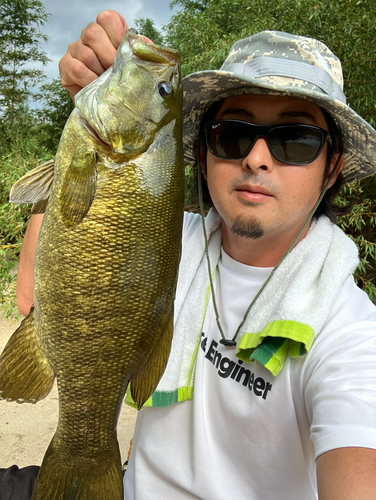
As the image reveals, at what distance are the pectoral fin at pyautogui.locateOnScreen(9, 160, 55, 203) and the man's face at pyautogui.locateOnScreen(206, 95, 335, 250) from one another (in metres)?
0.67

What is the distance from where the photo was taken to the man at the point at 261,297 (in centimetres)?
135

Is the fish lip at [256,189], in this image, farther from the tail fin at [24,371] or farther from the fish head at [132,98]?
the tail fin at [24,371]

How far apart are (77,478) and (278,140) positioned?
132 centimetres

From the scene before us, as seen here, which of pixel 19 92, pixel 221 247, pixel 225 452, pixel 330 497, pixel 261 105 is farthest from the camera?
pixel 19 92

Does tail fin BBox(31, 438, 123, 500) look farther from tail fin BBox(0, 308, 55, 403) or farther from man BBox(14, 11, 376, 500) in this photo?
man BBox(14, 11, 376, 500)

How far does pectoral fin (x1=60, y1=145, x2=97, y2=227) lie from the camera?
1.19m

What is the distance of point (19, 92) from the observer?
35.4 ft

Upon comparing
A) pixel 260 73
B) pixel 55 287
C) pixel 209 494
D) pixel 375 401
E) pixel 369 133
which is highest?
pixel 260 73

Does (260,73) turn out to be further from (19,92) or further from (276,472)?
(19,92)

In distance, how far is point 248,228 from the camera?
1637 mm

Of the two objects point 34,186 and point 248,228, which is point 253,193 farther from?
point 34,186

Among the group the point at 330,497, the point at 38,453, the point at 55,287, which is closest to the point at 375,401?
the point at 330,497

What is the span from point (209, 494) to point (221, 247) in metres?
1.03

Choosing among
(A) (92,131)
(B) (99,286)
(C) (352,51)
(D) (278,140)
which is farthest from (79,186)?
→ (C) (352,51)
